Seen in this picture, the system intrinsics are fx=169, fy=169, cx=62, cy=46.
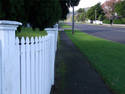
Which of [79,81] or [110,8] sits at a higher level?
[110,8]

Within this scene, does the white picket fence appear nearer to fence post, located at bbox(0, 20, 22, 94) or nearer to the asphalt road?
fence post, located at bbox(0, 20, 22, 94)

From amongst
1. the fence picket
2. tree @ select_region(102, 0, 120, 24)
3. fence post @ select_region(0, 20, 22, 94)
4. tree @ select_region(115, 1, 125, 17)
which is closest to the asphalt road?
the fence picket

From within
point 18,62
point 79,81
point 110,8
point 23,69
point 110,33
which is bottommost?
point 79,81

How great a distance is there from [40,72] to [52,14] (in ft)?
5.33

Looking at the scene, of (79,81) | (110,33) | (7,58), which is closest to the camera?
(7,58)

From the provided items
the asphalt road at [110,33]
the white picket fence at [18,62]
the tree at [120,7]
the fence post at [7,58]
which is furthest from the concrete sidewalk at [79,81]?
the tree at [120,7]

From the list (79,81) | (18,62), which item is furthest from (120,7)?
(18,62)

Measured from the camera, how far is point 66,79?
504cm

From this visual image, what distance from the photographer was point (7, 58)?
177 cm

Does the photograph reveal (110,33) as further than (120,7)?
No

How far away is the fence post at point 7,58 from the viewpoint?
1.72 meters

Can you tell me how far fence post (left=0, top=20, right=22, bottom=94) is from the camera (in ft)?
5.63

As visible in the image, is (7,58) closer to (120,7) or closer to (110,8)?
(120,7)

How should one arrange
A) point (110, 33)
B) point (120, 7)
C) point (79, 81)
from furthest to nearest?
point (120, 7)
point (110, 33)
point (79, 81)
